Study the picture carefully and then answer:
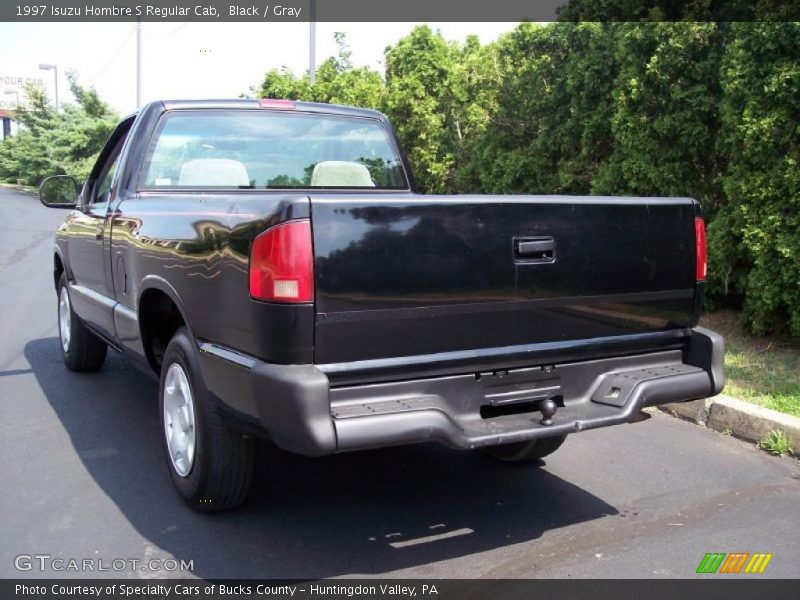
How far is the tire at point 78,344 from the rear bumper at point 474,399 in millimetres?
3682

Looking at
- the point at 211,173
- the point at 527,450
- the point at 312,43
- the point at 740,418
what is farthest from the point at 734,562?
the point at 312,43

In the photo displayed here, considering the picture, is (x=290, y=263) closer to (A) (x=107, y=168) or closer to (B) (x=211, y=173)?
(B) (x=211, y=173)

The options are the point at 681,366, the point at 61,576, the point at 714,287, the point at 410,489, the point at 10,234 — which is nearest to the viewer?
the point at 61,576

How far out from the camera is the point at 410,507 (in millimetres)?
3891

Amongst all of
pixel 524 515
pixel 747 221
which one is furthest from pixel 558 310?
pixel 747 221

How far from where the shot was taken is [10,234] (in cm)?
1823

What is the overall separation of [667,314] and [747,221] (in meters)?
3.00

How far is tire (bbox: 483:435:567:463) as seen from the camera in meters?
4.34

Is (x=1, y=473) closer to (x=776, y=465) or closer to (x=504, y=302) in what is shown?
(x=504, y=302)

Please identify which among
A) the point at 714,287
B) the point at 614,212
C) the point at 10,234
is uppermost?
the point at 614,212

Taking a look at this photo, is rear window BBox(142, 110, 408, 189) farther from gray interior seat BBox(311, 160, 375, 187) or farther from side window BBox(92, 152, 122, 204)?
side window BBox(92, 152, 122, 204)

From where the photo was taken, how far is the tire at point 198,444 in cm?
344

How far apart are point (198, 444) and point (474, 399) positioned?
1260 mm

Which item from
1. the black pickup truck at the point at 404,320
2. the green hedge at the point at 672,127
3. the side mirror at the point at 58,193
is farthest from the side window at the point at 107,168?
the green hedge at the point at 672,127
